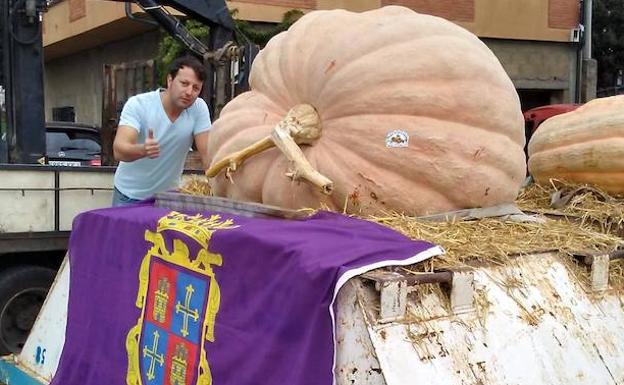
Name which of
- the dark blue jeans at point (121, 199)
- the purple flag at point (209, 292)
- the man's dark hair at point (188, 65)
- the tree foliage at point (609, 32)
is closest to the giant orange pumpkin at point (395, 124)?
the purple flag at point (209, 292)

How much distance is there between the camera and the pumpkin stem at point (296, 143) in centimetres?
289

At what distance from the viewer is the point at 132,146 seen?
407cm

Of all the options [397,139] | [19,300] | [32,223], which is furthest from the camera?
[19,300]

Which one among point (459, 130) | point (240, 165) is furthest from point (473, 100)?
point (240, 165)

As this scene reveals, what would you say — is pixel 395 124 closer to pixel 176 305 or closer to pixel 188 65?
pixel 176 305

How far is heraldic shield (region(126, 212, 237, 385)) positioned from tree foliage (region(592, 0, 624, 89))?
28396mm

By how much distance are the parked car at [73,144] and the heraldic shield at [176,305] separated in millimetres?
5532

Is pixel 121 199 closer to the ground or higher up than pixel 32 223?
higher up

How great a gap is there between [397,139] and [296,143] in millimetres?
395

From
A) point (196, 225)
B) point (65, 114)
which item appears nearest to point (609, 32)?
point (65, 114)

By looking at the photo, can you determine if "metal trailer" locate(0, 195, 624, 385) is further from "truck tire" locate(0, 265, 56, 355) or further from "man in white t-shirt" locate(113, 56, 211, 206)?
"truck tire" locate(0, 265, 56, 355)

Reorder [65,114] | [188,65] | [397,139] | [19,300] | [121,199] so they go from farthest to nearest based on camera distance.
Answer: [65,114]
[19,300]
[121,199]
[188,65]
[397,139]

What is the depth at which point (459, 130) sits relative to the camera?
3020 millimetres

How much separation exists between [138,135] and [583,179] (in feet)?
7.70
